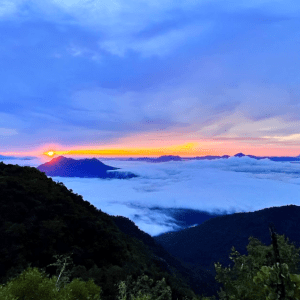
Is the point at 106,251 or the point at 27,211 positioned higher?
the point at 27,211

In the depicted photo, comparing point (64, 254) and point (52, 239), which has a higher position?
point (52, 239)

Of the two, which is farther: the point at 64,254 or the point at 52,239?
the point at 52,239

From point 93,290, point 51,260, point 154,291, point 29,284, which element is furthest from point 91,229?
point 29,284

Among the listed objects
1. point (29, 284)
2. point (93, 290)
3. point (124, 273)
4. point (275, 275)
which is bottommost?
point (124, 273)

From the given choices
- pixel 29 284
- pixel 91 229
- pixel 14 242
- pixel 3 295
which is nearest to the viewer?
pixel 3 295

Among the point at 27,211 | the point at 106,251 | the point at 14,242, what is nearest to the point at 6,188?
the point at 27,211

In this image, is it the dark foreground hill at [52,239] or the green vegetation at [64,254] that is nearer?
the green vegetation at [64,254]

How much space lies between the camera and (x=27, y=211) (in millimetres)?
46938

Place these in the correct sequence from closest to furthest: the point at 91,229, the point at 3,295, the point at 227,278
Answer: the point at 3,295
the point at 227,278
the point at 91,229

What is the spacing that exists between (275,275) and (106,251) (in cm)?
4917

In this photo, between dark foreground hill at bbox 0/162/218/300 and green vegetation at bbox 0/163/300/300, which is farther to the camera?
dark foreground hill at bbox 0/162/218/300

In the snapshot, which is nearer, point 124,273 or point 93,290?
point 93,290

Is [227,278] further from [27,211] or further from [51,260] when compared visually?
[27,211]

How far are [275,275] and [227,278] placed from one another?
501 inches
